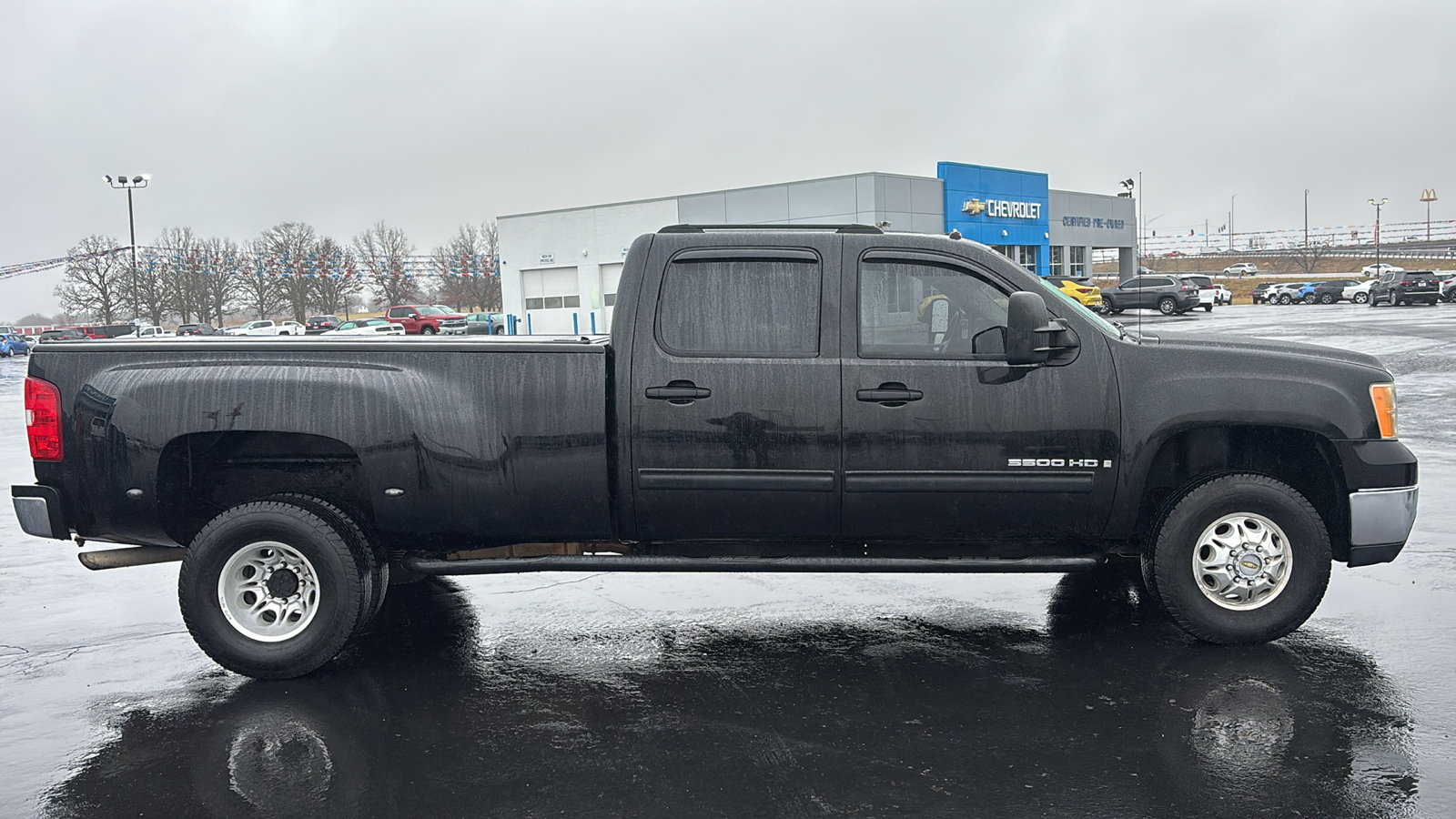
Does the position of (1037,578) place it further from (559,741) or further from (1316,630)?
(559,741)

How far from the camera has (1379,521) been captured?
518 centimetres

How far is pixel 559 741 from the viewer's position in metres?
4.34

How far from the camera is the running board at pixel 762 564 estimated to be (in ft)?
16.9

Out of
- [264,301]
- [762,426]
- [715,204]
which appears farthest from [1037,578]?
[264,301]

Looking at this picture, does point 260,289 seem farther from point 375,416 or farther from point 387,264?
point 375,416

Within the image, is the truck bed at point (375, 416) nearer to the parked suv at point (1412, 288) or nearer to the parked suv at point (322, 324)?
the parked suv at point (1412, 288)

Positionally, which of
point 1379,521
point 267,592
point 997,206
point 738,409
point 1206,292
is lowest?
point 267,592

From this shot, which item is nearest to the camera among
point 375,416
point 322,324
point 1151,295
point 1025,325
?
point 1025,325

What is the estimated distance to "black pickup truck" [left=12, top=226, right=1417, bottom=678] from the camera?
16.6ft

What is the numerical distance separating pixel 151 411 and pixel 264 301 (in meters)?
91.3

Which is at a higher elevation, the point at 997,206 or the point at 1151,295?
the point at 997,206

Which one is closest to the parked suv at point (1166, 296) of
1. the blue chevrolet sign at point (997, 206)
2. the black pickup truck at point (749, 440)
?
the blue chevrolet sign at point (997, 206)

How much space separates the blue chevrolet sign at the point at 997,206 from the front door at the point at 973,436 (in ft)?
147

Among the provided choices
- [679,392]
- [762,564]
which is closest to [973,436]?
[762,564]
